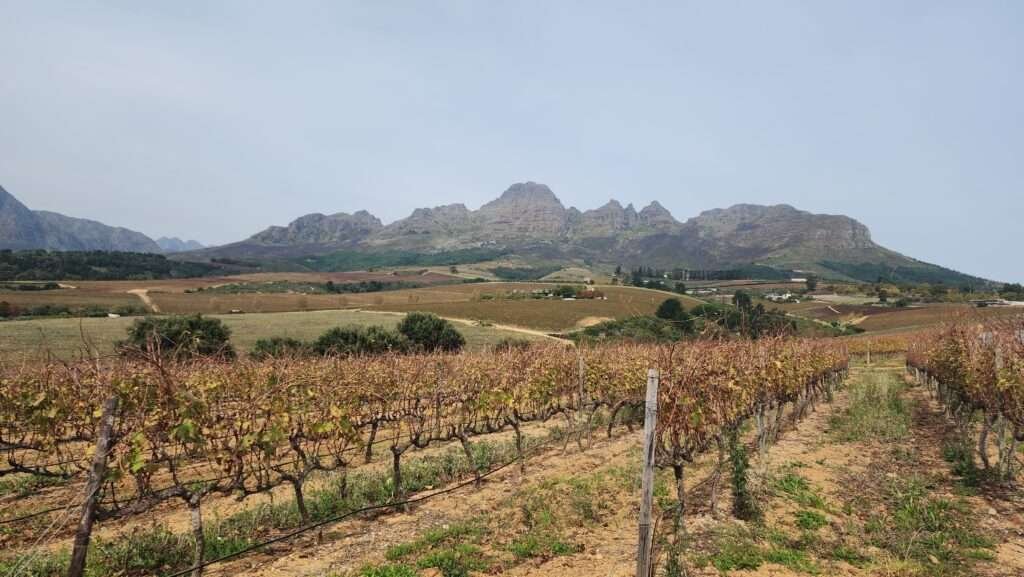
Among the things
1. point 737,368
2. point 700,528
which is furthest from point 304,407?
point 737,368

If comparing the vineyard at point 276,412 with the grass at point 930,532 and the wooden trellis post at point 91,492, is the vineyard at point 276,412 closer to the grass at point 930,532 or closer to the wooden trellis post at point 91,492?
the wooden trellis post at point 91,492

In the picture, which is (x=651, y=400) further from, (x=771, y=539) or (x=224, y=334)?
(x=224, y=334)

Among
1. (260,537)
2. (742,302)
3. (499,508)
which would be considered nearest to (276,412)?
(260,537)

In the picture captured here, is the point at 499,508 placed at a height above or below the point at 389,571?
below

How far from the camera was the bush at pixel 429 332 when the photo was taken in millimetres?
39688

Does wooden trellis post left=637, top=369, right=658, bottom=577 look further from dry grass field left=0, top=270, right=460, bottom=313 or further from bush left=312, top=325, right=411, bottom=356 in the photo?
dry grass field left=0, top=270, right=460, bottom=313

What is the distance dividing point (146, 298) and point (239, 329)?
3147cm

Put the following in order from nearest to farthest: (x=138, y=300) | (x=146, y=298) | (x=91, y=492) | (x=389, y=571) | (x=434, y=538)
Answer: (x=91, y=492) → (x=389, y=571) → (x=434, y=538) → (x=138, y=300) → (x=146, y=298)

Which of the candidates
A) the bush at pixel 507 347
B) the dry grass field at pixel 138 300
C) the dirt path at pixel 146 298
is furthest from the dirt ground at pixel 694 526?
the dry grass field at pixel 138 300

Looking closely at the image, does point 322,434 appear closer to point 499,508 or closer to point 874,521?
point 499,508

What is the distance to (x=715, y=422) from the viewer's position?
348 inches

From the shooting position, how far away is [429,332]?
40188 mm

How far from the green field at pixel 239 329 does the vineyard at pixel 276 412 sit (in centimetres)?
2225

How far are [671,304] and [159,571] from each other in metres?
68.6
